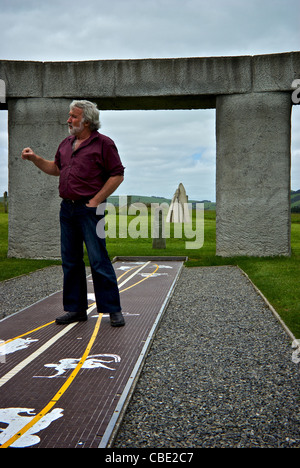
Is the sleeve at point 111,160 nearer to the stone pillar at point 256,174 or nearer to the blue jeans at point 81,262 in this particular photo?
the blue jeans at point 81,262

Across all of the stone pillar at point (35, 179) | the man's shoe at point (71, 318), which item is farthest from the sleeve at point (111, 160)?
the stone pillar at point (35, 179)

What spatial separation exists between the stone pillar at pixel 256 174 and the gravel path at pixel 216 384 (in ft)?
16.4

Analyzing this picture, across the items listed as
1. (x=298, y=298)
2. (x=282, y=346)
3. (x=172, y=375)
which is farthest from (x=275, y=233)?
(x=172, y=375)

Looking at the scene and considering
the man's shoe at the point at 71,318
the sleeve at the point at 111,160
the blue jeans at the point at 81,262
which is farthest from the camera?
the man's shoe at the point at 71,318

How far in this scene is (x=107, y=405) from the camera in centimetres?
293

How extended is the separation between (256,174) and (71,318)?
23.5 feet

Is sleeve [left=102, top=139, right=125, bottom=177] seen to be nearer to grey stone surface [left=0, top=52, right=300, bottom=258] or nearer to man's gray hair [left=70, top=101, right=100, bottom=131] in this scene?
man's gray hair [left=70, top=101, right=100, bottom=131]

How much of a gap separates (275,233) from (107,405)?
28.4ft

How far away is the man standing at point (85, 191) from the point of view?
15.1 feet

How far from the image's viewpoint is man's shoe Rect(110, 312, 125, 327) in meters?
4.86

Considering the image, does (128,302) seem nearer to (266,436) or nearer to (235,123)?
(266,436)

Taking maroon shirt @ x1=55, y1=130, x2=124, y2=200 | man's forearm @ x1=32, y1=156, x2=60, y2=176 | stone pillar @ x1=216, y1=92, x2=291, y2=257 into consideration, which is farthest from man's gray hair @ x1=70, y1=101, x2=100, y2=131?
stone pillar @ x1=216, y1=92, x2=291, y2=257

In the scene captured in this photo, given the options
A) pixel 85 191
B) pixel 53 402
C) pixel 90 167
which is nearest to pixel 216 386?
pixel 53 402

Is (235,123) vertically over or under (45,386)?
over
